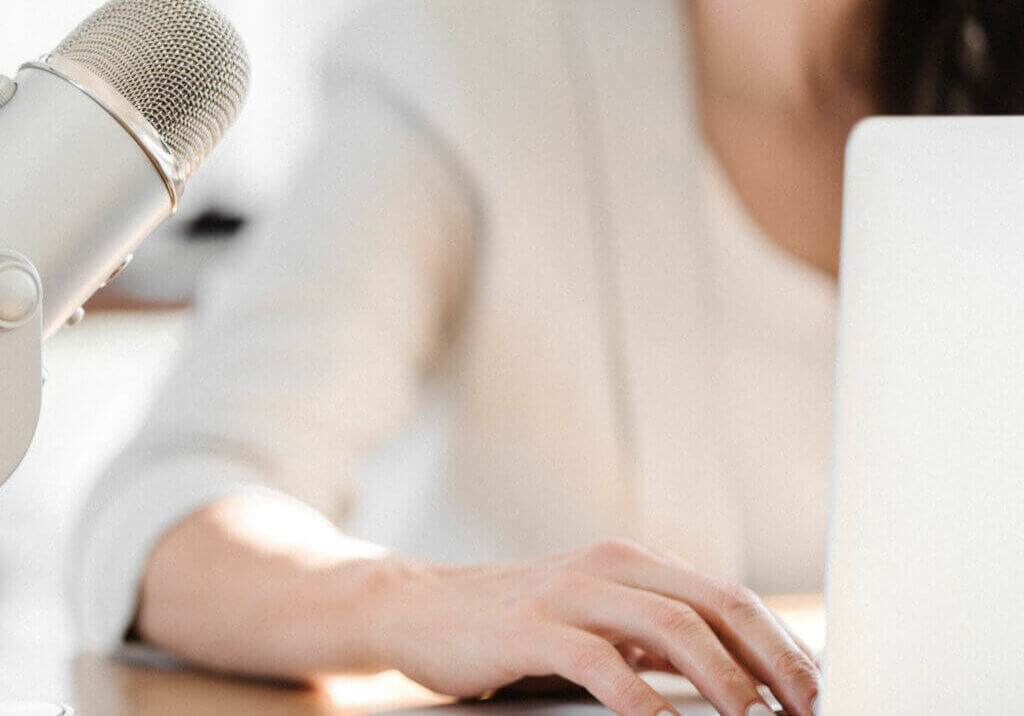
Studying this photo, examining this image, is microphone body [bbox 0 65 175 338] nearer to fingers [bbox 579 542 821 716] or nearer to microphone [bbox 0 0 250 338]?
microphone [bbox 0 0 250 338]

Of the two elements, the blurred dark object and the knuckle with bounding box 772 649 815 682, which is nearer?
the knuckle with bounding box 772 649 815 682

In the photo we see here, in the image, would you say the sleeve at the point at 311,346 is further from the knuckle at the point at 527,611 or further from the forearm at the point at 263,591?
the knuckle at the point at 527,611

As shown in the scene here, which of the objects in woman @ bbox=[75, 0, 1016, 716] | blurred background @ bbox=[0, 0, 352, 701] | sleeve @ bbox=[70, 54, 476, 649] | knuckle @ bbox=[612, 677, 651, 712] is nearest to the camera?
knuckle @ bbox=[612, 677, 651, 712]

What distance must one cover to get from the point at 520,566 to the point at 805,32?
69 centimetres

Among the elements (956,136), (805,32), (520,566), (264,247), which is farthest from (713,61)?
(956,136)

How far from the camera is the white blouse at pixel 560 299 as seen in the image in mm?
836

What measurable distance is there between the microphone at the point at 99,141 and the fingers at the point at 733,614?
0.23 meters

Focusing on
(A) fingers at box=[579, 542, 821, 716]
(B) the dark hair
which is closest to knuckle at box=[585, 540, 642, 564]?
(A) fingers at box=[579, 542, 821, 716]

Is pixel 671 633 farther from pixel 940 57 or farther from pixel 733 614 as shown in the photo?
pixel 940 57

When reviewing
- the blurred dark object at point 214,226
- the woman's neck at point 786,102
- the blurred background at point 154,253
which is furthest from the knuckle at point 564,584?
the blurred dark object at point 214,226

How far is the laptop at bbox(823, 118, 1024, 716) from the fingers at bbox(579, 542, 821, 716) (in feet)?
0.39

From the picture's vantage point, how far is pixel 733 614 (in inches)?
16.5

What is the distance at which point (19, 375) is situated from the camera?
1.03 ft

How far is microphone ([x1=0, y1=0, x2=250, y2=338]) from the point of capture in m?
0.31
